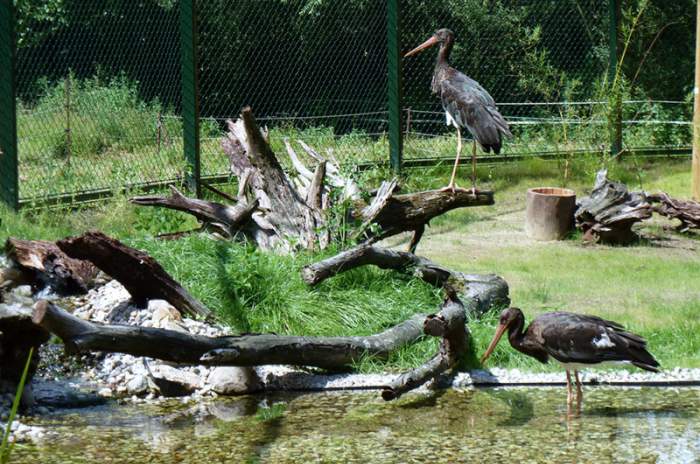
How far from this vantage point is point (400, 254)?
26.1 ft

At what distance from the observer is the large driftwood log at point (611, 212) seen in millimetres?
10344

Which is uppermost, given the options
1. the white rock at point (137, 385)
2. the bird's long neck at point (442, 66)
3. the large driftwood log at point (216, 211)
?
the bird's long neck at point (442, 66)

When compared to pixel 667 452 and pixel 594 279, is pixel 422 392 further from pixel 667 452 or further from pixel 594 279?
pixel 594 279

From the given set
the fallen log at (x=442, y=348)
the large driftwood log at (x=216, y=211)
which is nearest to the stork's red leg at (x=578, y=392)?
the fallen log at (x=442, y=348)

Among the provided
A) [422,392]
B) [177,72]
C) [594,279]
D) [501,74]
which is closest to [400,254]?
[422,392]

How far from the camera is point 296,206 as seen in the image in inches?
341

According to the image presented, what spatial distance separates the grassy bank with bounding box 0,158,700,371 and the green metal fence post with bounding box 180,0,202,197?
3.00 ft

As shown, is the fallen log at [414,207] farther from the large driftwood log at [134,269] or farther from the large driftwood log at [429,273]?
the large driftwood log at [134,269]

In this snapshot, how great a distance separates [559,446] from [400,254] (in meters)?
2.52

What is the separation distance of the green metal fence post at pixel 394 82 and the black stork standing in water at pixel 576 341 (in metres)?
6.29

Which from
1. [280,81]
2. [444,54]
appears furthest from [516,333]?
[280,81]

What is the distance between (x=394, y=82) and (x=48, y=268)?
5794 mm

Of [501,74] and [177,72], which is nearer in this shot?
[177,72]

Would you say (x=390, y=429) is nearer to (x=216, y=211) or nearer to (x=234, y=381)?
(x=234, y=381)
